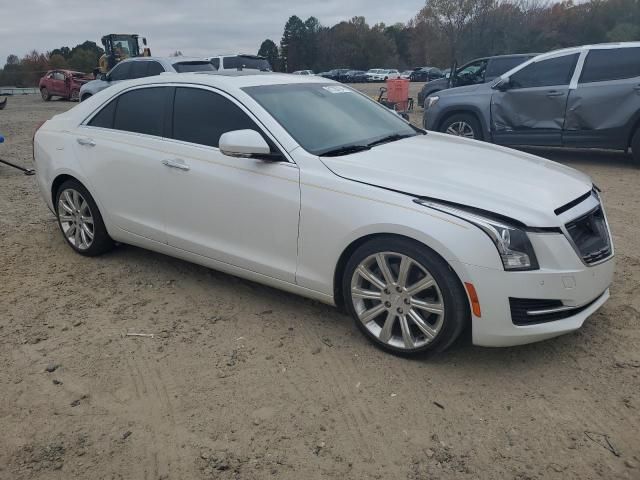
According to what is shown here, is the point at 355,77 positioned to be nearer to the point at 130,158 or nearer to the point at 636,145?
the point at 636,145

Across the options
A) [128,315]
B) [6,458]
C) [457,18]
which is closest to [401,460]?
[6,458]

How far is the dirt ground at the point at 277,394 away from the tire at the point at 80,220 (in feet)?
1.95

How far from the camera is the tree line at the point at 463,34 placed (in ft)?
150

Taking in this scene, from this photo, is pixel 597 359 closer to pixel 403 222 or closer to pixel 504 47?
pixel 403 222

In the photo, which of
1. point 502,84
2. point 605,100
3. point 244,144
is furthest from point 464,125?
point 244,144

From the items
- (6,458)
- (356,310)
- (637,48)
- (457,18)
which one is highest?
(457,18)

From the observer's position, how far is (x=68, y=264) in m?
5.01

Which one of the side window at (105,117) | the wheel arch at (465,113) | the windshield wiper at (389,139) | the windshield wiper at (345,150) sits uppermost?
the side window at (105,117)

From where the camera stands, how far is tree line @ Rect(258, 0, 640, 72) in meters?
45.7

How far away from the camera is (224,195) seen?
12.8 ft

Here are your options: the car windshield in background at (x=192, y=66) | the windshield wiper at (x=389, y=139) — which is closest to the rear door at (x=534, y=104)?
the windshield wiper at (x=389, y=139)

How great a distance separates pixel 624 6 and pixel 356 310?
64.6m

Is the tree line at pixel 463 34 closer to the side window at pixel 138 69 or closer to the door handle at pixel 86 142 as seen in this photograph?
the side window at pixel 138 69

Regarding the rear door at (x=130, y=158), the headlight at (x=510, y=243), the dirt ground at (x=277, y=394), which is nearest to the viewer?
the dirt ground at (x=277, y=394)
